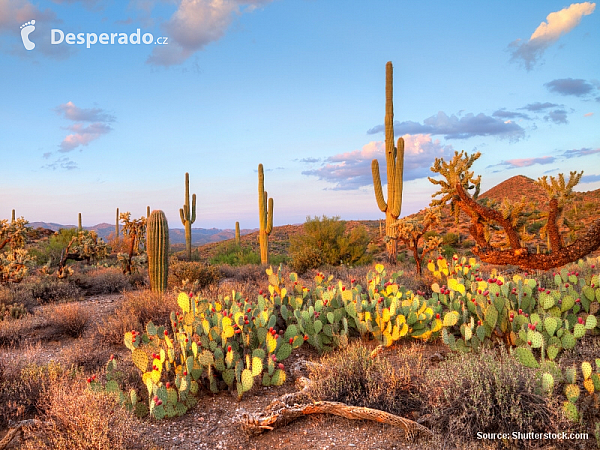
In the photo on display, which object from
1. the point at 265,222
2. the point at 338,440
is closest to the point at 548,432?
the point at 338,440

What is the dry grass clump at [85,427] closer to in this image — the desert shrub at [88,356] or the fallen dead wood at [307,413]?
the fallen dead wood at [307,413]

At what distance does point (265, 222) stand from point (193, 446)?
610 inches

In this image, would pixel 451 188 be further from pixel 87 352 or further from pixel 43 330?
pixel 43 330

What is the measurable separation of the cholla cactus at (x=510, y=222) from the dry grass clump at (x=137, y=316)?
17.5ft

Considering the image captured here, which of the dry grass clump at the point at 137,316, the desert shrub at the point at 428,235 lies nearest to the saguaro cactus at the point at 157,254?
the dry grass clump at the point at 137,316

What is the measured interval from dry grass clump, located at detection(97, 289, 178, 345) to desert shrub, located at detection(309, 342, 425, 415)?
388cm

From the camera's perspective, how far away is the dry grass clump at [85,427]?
11.0 ft

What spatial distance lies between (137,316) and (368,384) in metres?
5.00

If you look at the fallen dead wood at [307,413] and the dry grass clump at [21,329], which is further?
the dry grass clump at [21,329]

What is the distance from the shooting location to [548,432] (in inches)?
138

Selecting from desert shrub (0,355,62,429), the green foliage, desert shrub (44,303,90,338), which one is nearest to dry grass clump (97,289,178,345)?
desert shrub (44,303,90,338)

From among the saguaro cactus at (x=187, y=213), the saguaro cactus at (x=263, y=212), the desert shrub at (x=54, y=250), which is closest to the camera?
the desert shrub at (x=54, y=250)

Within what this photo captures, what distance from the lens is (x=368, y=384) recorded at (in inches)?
168

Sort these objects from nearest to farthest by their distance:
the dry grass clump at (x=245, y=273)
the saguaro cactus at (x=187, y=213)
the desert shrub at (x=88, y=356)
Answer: the desert shrub at (x=88, y=356) → the dry grass clump at (x=245, y=273) → the saguaro cactus at (x=187, y=213)
